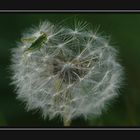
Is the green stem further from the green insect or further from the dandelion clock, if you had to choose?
the green insect

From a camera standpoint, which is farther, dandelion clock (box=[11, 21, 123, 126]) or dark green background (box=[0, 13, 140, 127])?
dark green background (box=[0, 13, 140, 127])

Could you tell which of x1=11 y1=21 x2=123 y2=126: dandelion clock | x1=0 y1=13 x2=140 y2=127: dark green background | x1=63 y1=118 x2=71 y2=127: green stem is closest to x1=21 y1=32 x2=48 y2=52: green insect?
x1=11 y1=21 x2=123 y2=126: dandelion clock

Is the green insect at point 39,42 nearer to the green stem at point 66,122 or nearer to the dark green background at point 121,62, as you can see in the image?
the dark green background at point 121,62

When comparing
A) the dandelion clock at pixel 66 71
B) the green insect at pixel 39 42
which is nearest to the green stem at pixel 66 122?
the dandelion clock at pixel 66 71

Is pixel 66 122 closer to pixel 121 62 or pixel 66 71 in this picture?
pixel 66 71

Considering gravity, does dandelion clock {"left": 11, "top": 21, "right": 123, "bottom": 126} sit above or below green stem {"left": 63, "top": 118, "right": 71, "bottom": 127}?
above

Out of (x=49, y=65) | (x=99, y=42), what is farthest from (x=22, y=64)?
(x=99, y=42)
